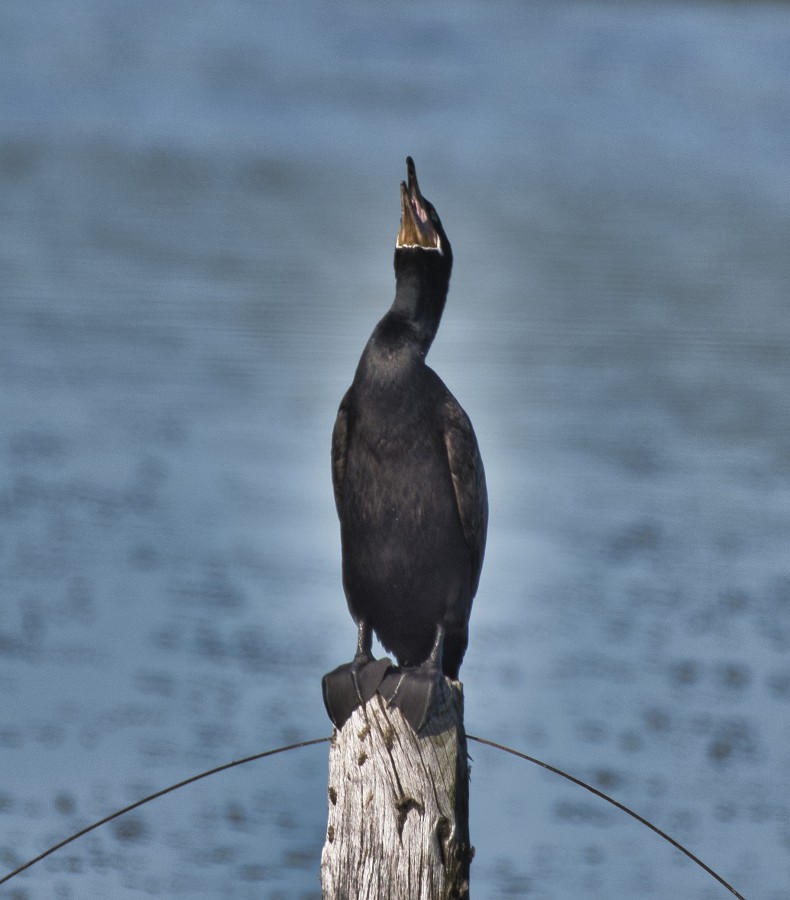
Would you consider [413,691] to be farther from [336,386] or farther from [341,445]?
[336,386]

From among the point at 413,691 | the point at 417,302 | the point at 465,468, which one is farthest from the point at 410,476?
the point at 413,691

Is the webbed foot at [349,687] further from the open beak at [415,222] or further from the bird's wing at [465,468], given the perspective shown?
the open beak at [415,222]

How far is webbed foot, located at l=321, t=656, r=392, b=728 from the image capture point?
3.15 meters

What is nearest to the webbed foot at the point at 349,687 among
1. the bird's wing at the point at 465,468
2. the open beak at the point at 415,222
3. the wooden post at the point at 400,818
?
the wooden post at the point at 400,818

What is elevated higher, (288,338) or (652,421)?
(288,338)

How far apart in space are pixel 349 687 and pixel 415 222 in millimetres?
1093

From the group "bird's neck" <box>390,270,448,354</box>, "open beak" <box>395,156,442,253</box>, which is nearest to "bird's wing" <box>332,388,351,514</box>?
Answer: "bird's neck" <box>390,270,448,354</box>

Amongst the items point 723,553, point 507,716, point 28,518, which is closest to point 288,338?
point 28,518

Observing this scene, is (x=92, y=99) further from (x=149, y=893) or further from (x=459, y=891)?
(x=459, y=891)

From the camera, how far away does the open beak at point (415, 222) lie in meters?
3.42

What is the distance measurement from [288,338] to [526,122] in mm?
12293

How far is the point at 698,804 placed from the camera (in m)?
6.80

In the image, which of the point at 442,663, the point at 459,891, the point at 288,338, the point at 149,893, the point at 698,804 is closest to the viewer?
the point at 459,891

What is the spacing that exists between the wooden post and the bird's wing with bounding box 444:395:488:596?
57 cm
